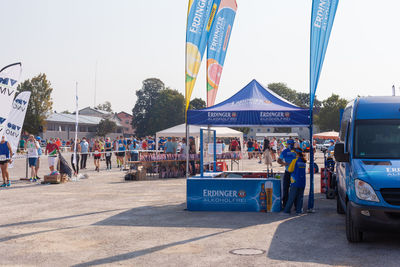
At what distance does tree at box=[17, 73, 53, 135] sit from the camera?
61.2 m

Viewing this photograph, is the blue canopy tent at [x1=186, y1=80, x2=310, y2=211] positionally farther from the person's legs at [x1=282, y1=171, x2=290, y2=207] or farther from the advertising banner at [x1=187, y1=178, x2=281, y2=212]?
the person's legs at [x1=282, y1=171, x2=290, y2=207]

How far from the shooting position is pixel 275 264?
630 cm

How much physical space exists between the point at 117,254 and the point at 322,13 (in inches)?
303

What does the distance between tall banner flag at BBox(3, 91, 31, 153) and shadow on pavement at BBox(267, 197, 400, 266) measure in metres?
13.2

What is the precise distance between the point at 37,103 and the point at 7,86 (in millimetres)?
47296

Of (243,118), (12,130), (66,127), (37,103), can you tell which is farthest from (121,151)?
(66,127)

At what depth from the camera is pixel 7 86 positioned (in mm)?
17547

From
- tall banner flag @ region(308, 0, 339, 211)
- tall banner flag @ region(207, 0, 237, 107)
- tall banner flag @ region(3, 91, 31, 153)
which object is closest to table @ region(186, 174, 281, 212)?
tall banner flag @ region(308, 0, 339, 211)

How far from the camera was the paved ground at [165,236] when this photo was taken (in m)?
6.62

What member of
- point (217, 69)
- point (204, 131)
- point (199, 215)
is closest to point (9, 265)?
point (199, 215)

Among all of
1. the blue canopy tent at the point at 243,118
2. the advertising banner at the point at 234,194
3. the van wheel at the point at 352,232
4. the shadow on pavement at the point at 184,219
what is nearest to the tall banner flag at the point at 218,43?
the blue canopy tent at the point at 243,118

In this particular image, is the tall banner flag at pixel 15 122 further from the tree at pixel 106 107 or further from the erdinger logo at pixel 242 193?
the tree at pixel 106 107

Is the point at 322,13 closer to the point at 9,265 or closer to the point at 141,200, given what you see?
the point at 141,200

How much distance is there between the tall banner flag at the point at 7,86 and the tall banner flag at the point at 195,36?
312 inches
